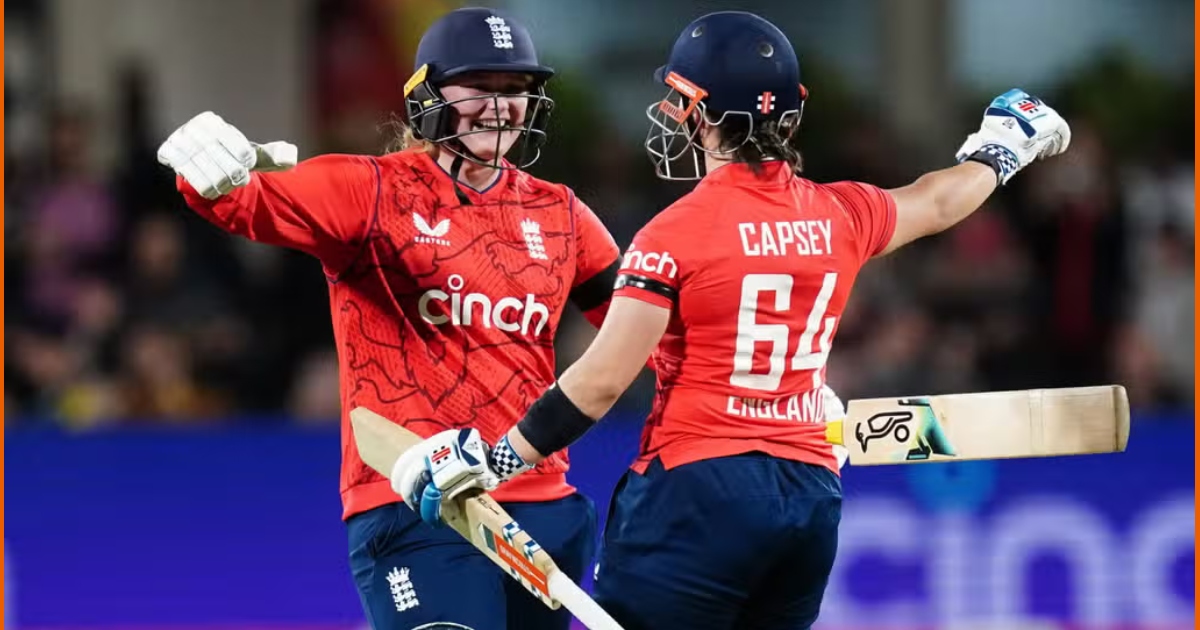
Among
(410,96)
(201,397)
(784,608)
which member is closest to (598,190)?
(201,397)

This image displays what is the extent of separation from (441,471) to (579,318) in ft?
13.3

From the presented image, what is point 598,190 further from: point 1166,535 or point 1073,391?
point 1073,391

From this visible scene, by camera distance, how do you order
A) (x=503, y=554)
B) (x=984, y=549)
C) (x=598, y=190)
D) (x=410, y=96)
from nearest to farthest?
(x=503, y=554)
(x=410, y=96)
(x=984, y=549)
(x=598, y=190)

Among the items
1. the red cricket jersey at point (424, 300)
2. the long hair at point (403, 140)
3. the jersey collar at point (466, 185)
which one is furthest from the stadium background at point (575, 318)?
the red cricket jersey at point (424, 300)

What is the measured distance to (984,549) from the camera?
6352mm

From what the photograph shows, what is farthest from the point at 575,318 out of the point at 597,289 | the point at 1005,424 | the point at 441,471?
the point at 441,471

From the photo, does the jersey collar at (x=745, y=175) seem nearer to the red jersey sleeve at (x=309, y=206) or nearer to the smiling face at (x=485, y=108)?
the smiling face at (x=485, y=108)

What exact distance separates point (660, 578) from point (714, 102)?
0.80 meters

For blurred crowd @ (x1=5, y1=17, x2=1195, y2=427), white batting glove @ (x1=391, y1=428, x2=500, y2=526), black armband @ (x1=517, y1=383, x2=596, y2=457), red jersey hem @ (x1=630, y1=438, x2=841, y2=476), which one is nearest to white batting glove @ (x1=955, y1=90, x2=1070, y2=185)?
red jersey hem @ (x1=630, y1=438, x2=841, y2=476)

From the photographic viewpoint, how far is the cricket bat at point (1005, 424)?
3334mm

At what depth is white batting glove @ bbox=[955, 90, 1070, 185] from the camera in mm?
3543

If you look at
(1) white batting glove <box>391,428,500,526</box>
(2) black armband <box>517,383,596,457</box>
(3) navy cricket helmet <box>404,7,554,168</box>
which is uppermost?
(3) navy cricket helmet <box>404,7,554,168</box>

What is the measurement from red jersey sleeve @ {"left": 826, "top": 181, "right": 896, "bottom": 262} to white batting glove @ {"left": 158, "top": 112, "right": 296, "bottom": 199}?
1.01 metres

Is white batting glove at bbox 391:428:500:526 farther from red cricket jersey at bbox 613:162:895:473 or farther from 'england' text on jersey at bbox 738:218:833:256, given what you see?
'england' text on jersey at bbox 738:218:833:256
